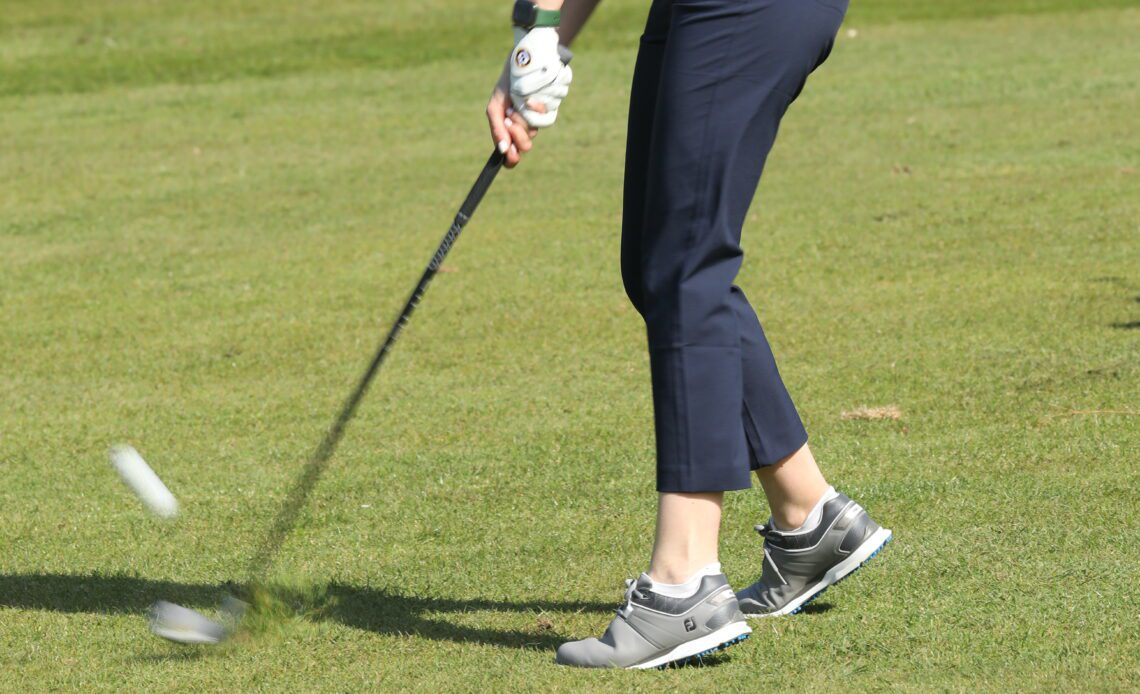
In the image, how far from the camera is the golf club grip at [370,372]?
3672mm

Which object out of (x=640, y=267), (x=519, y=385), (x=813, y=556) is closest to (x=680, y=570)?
(x=813, y=556)

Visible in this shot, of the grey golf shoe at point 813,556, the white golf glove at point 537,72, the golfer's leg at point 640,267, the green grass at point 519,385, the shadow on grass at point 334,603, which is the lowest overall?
the green grass at point 519,385

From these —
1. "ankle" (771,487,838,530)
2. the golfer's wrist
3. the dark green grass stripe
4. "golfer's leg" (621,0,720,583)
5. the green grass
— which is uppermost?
the golfer's wrist

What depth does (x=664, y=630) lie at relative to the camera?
3.41 meters

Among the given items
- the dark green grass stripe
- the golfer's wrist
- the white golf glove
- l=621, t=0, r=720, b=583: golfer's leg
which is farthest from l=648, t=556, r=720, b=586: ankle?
the dark green grass stripe

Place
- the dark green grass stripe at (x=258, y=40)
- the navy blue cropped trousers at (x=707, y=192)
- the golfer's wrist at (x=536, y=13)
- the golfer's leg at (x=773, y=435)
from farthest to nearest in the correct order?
the dark green grass stripe at (x=258, y=40) < the golfer's leg at (x=773, y=435) < the golfer's wrist at (x=536, y=13) < the navy blue cropped trousers at (x=707, y=192)

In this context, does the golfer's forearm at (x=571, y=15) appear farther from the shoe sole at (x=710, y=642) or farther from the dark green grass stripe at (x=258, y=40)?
the dark green grass stripe at (x=258, y=40)

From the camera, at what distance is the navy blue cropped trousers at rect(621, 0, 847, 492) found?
11.1 ft

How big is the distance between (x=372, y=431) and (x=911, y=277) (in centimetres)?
309

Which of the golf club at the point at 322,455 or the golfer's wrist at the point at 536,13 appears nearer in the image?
the golfer's wrist at the point at 536,13

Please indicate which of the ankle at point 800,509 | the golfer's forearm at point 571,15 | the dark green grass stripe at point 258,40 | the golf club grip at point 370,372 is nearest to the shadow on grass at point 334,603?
the golf club grip at point 370,372

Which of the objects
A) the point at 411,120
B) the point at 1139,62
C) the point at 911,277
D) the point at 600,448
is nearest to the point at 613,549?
the point at 600,448

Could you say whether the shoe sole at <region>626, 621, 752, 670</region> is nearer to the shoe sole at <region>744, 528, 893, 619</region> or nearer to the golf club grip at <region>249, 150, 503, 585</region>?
the shoe sole at <region>744, 528, 893, 619</region>

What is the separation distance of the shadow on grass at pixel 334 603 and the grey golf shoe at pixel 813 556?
389 millimetres
